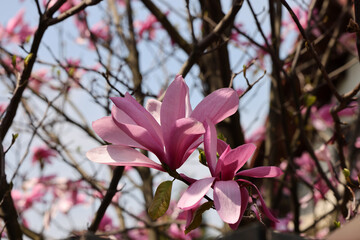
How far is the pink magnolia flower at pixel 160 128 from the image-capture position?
872 mm

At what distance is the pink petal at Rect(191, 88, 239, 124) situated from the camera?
0.88 metres

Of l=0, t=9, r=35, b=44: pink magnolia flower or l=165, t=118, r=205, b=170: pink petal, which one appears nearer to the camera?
l=165, t=118, r=205, b=170: pink petal

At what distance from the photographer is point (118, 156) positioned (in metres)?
0.88

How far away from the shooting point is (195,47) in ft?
4.96

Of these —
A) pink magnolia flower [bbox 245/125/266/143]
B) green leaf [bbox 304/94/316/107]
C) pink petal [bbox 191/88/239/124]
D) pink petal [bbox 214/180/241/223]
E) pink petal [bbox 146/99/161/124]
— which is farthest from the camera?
pink magnolia flower [bbox 245/125/266/143]

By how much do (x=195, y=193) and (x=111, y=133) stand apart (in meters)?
0.21

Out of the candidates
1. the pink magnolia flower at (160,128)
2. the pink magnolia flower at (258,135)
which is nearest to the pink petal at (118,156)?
the pink magnolia flower at (160,128)

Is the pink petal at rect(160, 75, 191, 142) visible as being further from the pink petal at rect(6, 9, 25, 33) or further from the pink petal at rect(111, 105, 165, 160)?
the pink petal at rect(6, 9, 25, 33)

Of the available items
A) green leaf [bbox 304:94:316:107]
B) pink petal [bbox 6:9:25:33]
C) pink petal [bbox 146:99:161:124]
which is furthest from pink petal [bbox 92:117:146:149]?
pink petal [bbox 6:9:25:33]

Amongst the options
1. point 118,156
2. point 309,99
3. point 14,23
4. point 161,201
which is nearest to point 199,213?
point 161,201

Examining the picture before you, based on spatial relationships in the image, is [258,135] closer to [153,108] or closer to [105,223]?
[105,223]

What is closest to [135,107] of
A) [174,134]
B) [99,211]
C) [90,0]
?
[174,134]

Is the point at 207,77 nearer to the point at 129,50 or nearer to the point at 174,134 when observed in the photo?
the point at 129,50

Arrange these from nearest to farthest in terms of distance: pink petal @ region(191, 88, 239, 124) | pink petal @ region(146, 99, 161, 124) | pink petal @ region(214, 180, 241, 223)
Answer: pink petal @ region(214, 180, 241, 223) → pink petal @ region(191, 88, 239, 124) → pink petal @ region(146, 99, 161, 124)
